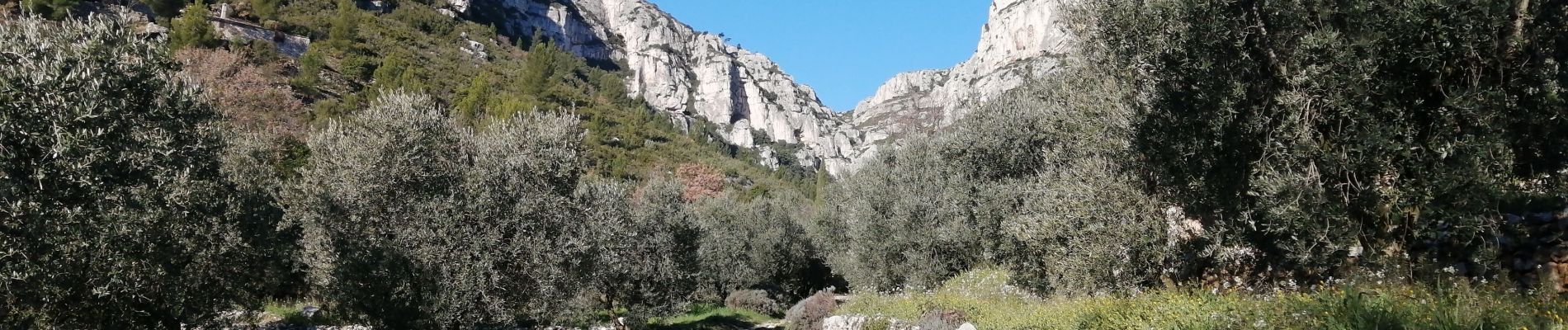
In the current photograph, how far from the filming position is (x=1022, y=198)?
21922 mm

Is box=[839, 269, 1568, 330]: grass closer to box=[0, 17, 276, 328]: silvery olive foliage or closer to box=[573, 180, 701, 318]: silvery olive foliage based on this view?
box=[573, 180, 701, 318]: silvery olive foliage

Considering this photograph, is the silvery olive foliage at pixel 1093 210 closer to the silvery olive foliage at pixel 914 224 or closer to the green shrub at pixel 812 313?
the silvery olive foliage at pixel 914 224

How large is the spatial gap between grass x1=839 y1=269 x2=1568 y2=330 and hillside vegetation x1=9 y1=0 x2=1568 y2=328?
0.17 feet

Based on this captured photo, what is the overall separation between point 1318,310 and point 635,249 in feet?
58.8

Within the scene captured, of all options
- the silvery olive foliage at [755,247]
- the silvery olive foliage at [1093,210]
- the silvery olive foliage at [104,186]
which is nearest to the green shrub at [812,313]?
the silvery olive foliage at [1093,210]

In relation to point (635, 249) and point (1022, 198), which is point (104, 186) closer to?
point (635, 249)

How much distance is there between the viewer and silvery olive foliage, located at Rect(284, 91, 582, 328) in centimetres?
1560

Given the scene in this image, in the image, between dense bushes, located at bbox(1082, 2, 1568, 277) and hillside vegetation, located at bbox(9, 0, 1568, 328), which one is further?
hillside vegetation, located at bbox(9, 0, 1568, 328)

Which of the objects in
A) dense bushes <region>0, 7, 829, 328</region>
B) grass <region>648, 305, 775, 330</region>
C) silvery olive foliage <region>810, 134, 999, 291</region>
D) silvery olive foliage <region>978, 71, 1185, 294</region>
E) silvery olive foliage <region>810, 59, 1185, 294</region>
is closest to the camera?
dense bushes <region>0, 7, 829, 328</region>

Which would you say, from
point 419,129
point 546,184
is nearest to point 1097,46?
point 546,184

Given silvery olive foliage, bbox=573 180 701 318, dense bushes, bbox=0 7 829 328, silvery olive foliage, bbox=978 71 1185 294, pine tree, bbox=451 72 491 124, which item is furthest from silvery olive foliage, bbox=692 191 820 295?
silvery olive foliage, bbox=978 71 1185 294

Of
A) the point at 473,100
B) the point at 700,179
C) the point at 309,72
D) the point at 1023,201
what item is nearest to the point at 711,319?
the point at 1023,201

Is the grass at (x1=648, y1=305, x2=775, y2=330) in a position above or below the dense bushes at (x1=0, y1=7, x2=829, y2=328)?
below

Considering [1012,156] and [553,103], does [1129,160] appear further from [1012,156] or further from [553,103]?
[553,103]
